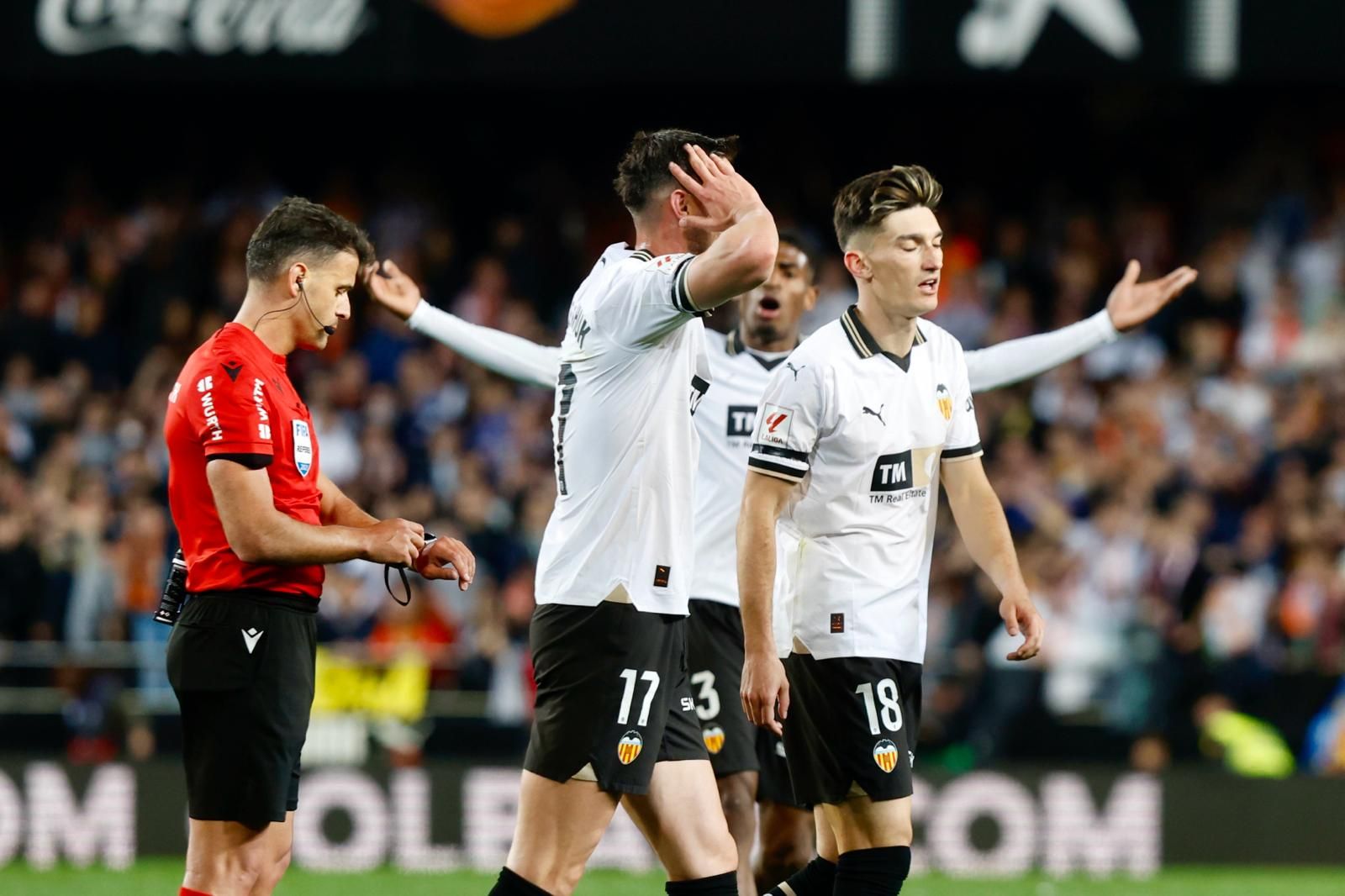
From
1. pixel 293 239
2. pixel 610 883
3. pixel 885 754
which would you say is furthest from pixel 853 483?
pixel 610 883

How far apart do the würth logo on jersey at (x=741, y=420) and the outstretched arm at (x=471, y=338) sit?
724 millimetres

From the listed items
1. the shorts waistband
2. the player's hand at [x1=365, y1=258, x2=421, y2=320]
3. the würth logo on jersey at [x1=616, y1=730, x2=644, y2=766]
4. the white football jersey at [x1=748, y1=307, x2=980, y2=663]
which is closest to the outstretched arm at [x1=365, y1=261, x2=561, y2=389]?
the player's hand at [x1=365, y1=258, x2=421, y2=320]

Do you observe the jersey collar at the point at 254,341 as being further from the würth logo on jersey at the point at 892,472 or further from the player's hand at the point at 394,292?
the würth logo on jersey at the point at 892,472

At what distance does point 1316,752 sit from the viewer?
12.2 m

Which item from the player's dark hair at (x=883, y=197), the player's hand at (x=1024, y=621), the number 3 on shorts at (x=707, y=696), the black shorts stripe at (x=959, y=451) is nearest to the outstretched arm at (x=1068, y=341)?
the black shorts stripe at (x=959, y=451)

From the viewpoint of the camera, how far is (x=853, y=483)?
5.91 metres

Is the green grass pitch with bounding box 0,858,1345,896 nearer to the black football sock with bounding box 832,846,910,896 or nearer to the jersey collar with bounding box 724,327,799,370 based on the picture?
the jersey collar with bounding box 724,327,799,370

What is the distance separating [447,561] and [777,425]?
1.06m

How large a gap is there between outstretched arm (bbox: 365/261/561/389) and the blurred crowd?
225 inches

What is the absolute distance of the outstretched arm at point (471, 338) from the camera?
A: 6.82 m

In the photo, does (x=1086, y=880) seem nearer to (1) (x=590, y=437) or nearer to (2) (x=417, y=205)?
(1) (x=590, y=437)

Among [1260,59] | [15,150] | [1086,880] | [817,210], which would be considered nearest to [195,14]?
[15,150]

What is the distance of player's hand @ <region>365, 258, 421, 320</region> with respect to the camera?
7004mm

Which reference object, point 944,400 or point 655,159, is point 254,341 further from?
point 944,400
